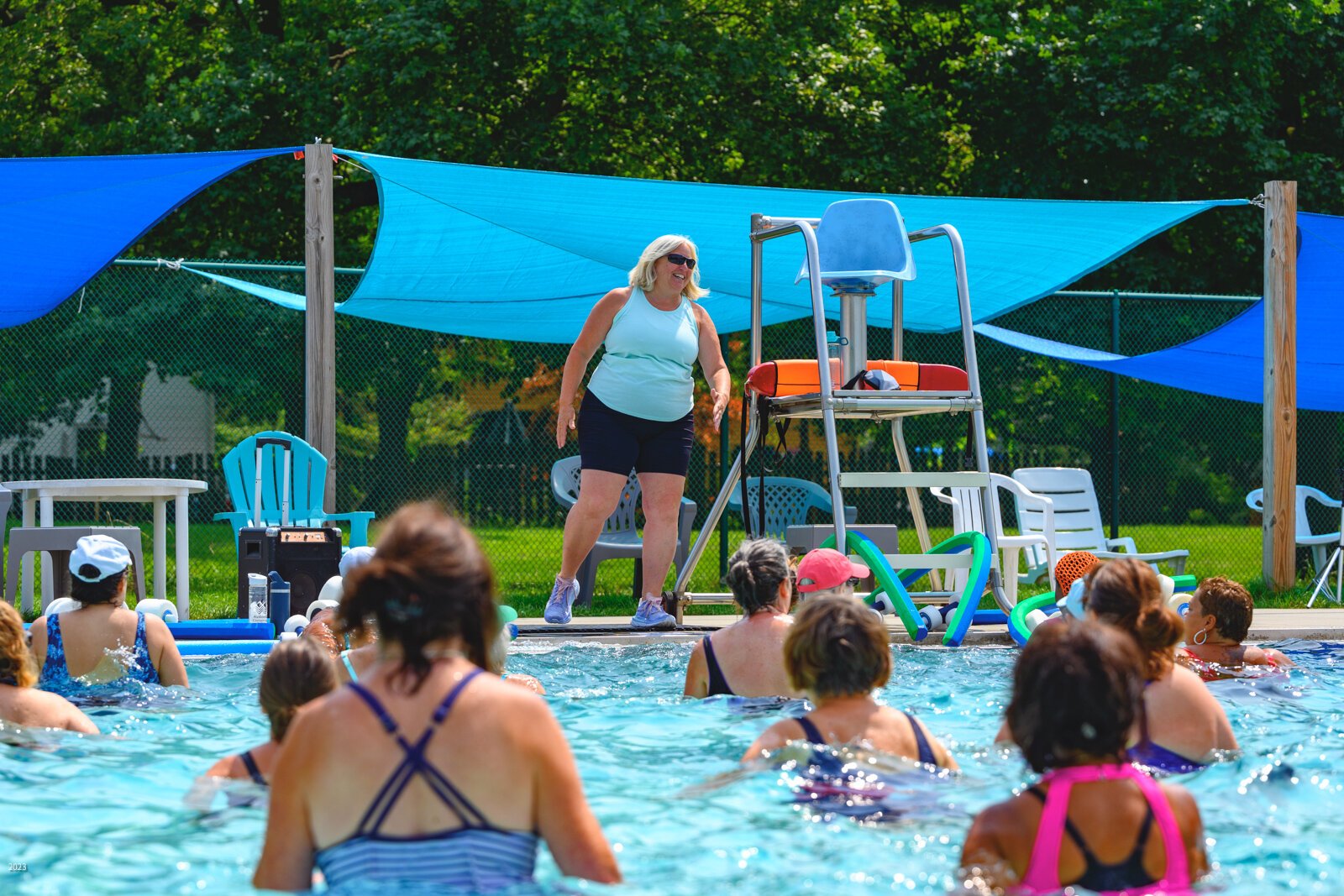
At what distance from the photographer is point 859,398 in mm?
6984

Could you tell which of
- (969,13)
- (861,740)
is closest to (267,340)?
(861,740)

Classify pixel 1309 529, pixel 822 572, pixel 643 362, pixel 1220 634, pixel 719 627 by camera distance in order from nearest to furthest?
pixel 1220 634 → pixel 822 572 → pixel 643 362 → pixel 719 627 → pixel 1309 529

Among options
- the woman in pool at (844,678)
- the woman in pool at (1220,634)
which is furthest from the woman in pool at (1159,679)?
the woman in pool at (1220,634)

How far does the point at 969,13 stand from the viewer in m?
20.3

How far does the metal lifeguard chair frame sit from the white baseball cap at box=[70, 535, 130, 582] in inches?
119

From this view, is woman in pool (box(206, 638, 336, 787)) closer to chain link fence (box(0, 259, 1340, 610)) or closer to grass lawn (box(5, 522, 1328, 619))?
grass lawn (box(5, 522, 1328, 619))

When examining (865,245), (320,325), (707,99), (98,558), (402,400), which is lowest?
(98,558)

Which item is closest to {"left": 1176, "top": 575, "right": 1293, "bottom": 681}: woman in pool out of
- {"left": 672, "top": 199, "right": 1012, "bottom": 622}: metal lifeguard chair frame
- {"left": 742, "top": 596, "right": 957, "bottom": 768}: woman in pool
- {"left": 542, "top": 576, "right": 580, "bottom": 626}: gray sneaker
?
{"left": 672, "top": 199, "right": 1012, "bottom": 622}: metal lifeguard chair frame

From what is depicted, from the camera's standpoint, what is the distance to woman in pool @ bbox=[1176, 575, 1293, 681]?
18.1 feet

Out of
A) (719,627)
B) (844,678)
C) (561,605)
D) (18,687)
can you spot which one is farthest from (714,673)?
(719,627)

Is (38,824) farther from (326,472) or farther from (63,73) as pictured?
(63,73)

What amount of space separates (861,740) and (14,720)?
8.47 feet

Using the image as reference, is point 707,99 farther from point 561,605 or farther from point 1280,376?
point 561,605

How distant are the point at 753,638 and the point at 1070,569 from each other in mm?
2307
